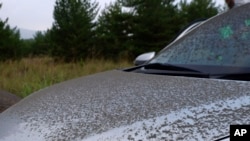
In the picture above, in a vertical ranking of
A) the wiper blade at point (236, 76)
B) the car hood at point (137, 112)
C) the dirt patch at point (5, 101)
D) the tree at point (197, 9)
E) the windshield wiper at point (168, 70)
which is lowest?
the dirt patch at point (5, 101)

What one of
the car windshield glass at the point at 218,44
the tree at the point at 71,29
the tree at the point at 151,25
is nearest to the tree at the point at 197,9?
the tree at the point at 151,25

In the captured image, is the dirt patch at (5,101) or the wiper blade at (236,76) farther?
the dirt patch at (5,101)

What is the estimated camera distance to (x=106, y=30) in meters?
21.0

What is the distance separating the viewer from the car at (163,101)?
49.3 inches

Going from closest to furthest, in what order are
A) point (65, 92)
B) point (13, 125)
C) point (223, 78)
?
1. point (13, 125)
2. point (223, 78)
3. point (65, 92)

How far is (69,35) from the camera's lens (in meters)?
19.4

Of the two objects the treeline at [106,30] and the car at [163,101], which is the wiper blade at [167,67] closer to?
the car at [163,101]

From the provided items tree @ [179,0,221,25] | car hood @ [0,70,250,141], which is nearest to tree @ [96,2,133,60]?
tree @ [179,0,221,25]

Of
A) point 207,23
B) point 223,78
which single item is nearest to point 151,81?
point 223,78

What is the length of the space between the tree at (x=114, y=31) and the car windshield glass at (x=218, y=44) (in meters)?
17.4

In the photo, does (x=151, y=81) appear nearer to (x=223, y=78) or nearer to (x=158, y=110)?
(x=223, y=78)

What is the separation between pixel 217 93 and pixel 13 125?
799 mm

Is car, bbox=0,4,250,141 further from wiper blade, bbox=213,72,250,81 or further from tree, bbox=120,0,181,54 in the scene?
tree, bbox=120,0,181,54

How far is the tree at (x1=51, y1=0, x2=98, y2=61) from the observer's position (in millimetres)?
19312
